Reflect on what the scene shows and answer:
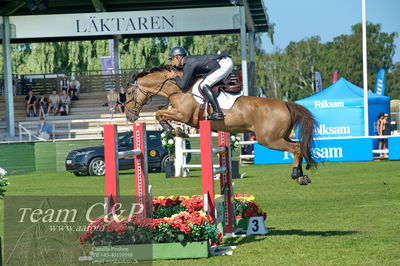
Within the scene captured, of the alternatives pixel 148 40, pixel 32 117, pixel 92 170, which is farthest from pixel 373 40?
pixel 92 170

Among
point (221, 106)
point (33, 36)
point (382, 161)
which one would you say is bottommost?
point (382, 161)

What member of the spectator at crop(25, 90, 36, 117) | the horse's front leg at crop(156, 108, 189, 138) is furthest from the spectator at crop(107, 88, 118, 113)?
the horse's front leg at crop(156, 108, 189, 138)

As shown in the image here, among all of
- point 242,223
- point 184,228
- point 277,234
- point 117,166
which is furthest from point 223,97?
point 117,166

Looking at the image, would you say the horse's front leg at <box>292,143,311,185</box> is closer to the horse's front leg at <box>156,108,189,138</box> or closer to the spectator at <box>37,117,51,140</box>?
the horse's front leg at <box>156,108,189,138</box>

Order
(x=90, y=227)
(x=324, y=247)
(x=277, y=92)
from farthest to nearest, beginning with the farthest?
(x=277, y=92)
(x=324, y=247)
(x=90, y=227)

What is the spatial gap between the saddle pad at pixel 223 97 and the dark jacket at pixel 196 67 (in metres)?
0.12

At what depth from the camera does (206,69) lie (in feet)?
35.7

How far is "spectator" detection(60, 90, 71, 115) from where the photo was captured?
35469mm

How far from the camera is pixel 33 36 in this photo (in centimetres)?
3438

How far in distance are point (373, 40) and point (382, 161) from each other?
73.7m

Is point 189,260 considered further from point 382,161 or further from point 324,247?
A: point 382,161

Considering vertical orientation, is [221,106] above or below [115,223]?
above

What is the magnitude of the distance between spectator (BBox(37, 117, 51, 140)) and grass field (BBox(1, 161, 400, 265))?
6.30 meters

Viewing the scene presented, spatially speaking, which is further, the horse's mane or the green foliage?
the green foliage
